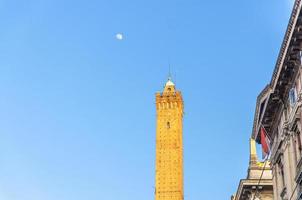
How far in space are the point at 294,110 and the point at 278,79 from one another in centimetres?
198

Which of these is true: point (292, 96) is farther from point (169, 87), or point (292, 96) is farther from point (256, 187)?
point (169, 87)

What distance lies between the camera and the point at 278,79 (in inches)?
1199

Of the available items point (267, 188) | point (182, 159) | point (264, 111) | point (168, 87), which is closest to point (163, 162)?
point (182, 159)

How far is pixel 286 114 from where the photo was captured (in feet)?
103

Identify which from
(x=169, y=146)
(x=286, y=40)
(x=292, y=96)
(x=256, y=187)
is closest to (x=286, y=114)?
(x=292, y=96)

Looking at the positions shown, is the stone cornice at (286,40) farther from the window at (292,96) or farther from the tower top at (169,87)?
the tower top at (169,87)

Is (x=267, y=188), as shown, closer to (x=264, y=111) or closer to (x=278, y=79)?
(x=264, y=111)

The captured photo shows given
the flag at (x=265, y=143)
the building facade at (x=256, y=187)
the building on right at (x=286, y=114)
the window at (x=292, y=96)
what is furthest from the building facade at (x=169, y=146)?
the window at (x=292, y=96)

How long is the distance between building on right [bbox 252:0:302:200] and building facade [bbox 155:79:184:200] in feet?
274

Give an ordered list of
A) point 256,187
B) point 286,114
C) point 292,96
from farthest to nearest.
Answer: point 256,187 → point 286,114 → point 292,96

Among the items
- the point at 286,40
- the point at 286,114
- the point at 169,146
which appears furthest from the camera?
the point at 169,146

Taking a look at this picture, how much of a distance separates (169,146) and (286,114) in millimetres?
92514

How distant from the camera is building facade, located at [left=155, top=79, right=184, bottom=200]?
11800cm

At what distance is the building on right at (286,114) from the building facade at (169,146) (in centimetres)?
8341
